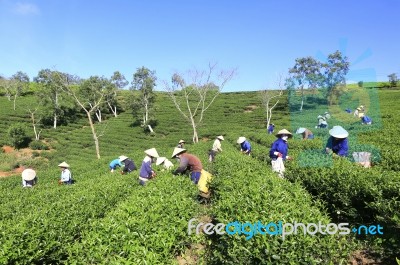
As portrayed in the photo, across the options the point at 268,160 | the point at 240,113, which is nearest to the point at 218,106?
the point at 240,113

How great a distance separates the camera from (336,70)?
30.6 ft

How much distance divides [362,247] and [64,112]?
54960 mm

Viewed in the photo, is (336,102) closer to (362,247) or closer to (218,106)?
(362,247)

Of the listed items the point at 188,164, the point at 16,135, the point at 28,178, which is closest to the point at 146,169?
the point at 188,164

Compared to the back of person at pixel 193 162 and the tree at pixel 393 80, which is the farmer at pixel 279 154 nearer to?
the back of person at pixel 193 162

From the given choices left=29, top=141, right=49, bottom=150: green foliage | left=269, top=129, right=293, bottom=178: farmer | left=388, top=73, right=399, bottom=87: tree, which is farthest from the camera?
left=388, top=73, right=399, bottom=87: tree

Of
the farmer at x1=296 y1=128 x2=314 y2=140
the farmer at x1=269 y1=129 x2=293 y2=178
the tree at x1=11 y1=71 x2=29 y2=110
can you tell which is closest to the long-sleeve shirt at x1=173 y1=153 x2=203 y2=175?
the farmer at x1=269 y1=129 x2=293 y2=178

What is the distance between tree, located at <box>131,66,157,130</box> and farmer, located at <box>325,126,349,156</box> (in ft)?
131

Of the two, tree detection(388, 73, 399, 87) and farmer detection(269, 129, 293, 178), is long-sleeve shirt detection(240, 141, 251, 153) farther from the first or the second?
tree detection(388, 73, 399, 87)

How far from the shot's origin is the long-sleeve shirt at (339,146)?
868 centimetres

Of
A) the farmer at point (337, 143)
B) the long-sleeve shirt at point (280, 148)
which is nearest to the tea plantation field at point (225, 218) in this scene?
the long-sleeve shirt at point (280, 148)

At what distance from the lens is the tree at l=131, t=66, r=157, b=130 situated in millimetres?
48500

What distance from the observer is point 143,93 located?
48.8 meters

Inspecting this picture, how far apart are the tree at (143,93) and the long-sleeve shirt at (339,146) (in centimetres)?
4002
